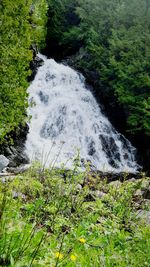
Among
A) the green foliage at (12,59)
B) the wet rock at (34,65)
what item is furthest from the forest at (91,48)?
the wet rock at (34,65)

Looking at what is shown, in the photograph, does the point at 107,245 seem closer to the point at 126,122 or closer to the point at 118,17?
the point at 126,122

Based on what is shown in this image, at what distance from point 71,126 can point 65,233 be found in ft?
50.9

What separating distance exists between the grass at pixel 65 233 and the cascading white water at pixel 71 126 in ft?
35.4

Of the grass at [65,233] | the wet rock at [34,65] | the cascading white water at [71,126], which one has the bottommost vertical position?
the grass at [65,233]

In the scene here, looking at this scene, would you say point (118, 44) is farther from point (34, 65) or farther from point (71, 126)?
point (71, 126)

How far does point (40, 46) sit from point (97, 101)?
8.92m

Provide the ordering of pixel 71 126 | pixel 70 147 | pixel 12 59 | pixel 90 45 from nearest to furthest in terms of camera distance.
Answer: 1. pixel 12 59
2. pixel 70 147
3. pixel 71 126
4. pixel 90 45

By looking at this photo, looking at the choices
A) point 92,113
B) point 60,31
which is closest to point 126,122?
point 92,113

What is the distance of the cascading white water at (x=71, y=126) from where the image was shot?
57.2 ft

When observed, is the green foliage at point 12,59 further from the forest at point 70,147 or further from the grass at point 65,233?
the grass at point 65,233

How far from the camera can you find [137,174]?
55.5 feet

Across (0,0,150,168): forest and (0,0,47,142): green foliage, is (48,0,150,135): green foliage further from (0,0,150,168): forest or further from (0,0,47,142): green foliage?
(0,0,47,142): green foliage

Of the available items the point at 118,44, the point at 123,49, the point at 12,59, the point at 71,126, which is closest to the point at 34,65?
the point at 71,126

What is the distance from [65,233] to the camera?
10.9 feet
